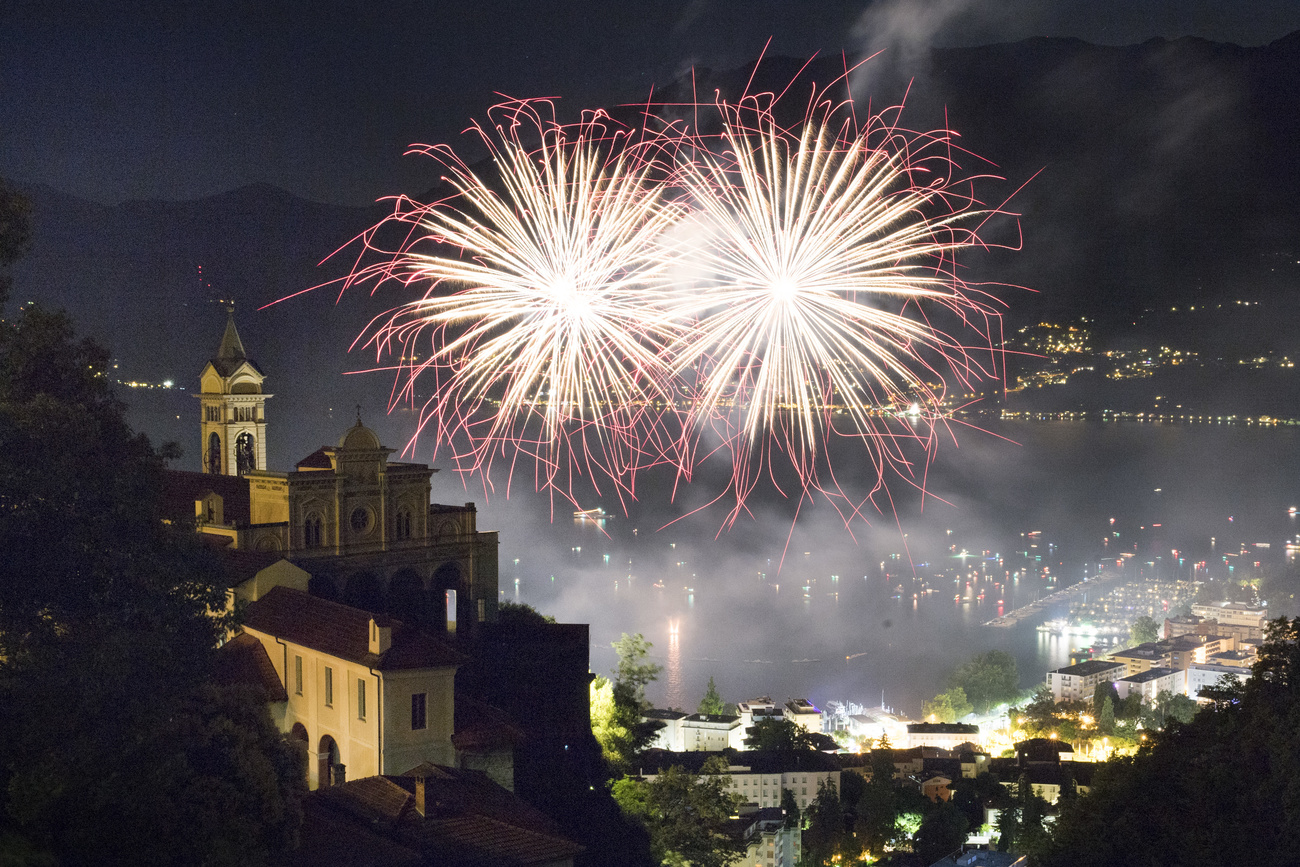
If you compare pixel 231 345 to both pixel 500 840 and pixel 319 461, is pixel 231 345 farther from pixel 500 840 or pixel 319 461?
pixel 500 840

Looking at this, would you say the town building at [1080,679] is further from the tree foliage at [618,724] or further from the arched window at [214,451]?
the arched window at [214,451]

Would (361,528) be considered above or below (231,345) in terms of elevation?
below

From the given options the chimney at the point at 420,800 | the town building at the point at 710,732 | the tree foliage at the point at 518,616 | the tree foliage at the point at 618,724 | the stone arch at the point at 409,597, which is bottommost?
the town building at the point at 710,732

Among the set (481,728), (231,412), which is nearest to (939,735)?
(231,412)

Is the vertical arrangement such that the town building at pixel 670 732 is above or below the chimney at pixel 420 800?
below

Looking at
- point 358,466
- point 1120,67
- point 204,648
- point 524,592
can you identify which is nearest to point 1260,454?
point 1120,67

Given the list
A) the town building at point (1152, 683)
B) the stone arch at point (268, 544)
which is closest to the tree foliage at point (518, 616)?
the stone arch at point (268, 544)
